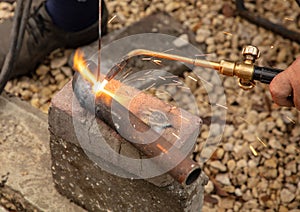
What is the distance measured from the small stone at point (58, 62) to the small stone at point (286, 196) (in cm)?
113

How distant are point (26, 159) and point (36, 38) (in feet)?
2.21

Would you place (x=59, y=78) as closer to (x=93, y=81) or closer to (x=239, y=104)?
(x=239, y=104)

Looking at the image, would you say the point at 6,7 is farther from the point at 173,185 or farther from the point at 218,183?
the point at 173,185

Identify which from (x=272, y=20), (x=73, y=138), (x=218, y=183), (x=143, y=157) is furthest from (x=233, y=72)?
(x=272, y=20)

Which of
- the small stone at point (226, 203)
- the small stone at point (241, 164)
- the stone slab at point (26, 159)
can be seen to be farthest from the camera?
the small stone at point (241, 164)

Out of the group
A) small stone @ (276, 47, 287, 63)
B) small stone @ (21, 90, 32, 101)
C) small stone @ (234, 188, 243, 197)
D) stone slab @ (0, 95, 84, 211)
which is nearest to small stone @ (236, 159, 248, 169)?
small stone @ (234, 188, 243, 197)

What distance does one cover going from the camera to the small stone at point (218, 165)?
2437 mm

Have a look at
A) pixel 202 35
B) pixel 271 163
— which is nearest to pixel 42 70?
pixel 202 35

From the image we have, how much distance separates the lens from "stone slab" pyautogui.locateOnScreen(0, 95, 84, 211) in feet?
6.75

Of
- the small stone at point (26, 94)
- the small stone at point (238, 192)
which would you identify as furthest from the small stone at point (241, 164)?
the small stone at point (26, 94)

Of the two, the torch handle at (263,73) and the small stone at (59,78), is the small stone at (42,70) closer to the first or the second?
the small stone at (59,78)

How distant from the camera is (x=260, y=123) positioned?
259 centimetres

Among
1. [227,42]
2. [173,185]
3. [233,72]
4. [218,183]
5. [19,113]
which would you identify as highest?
[233,72]

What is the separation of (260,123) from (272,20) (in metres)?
0.63
